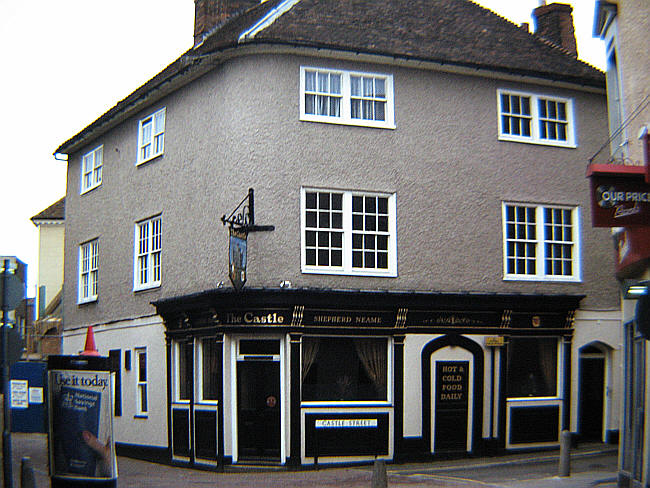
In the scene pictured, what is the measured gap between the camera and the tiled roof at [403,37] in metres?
21.1

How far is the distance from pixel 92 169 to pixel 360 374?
12.1 meters

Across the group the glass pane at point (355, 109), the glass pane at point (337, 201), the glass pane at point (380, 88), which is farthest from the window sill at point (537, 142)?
the glass pane at point (337, 201)

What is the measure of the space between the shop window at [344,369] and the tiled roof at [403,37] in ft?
21.2

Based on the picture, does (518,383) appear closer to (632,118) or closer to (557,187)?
(557,187)

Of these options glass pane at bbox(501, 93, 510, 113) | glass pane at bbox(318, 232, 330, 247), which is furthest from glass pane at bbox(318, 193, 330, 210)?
glass pane at bbox(501, 93, 510, 113)

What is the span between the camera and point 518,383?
22.5m

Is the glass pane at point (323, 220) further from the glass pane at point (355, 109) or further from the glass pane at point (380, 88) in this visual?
the glass pane at point (380, 88)

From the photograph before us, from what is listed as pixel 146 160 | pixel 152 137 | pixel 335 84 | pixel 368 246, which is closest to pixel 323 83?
pixel 335 84

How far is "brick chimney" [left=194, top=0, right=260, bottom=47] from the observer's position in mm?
25312

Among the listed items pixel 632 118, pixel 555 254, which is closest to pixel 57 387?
pixel 632 118

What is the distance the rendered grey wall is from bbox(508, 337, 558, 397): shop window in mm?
1302

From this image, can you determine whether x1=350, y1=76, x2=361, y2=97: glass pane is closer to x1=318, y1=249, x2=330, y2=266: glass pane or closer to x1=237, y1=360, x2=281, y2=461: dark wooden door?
x1=318, y1=249, x2=330, y2=266: glass pane

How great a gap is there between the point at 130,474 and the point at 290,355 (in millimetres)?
4332

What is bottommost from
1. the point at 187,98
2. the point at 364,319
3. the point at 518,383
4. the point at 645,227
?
the point at 518,383
